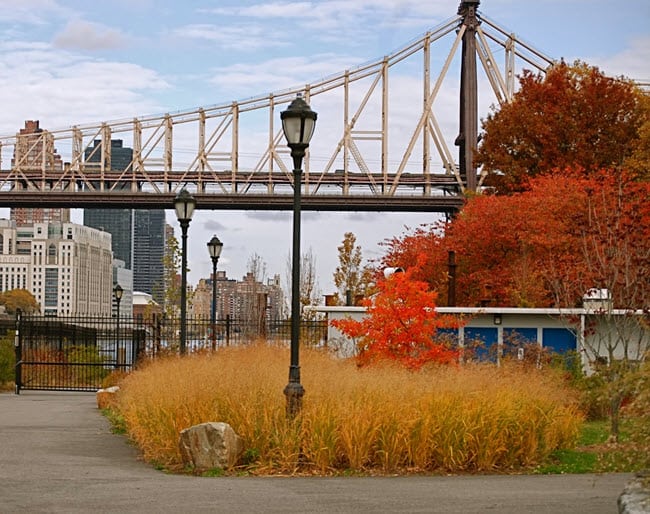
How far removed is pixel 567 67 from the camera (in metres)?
46.7

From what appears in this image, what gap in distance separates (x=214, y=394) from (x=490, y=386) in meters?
3.53

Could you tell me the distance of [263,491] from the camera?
36.3 feet

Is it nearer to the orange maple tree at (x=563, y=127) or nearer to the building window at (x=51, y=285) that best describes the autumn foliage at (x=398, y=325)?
the orange maple tree at (x=563, y=127)

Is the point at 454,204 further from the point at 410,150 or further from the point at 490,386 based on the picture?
the point at 490,386

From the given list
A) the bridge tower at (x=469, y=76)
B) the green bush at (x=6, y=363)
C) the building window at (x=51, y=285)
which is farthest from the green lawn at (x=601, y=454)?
the building window at (x=51, y=285)

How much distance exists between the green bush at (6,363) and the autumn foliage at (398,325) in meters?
12.6

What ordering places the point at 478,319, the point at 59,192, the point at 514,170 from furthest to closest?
the point at 59,192 → the point at 514,170 → the point at 478,319

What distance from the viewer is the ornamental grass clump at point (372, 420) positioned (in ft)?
40.9

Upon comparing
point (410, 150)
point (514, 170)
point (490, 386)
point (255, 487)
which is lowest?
Result: point (255, 487)

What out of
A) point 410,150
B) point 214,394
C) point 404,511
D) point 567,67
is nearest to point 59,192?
point 410,150

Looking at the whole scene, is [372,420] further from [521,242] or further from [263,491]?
[521,242]

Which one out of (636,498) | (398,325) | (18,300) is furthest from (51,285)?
(636,498)

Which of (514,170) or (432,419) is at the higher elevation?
(514,170)

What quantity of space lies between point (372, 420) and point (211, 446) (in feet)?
6.12
